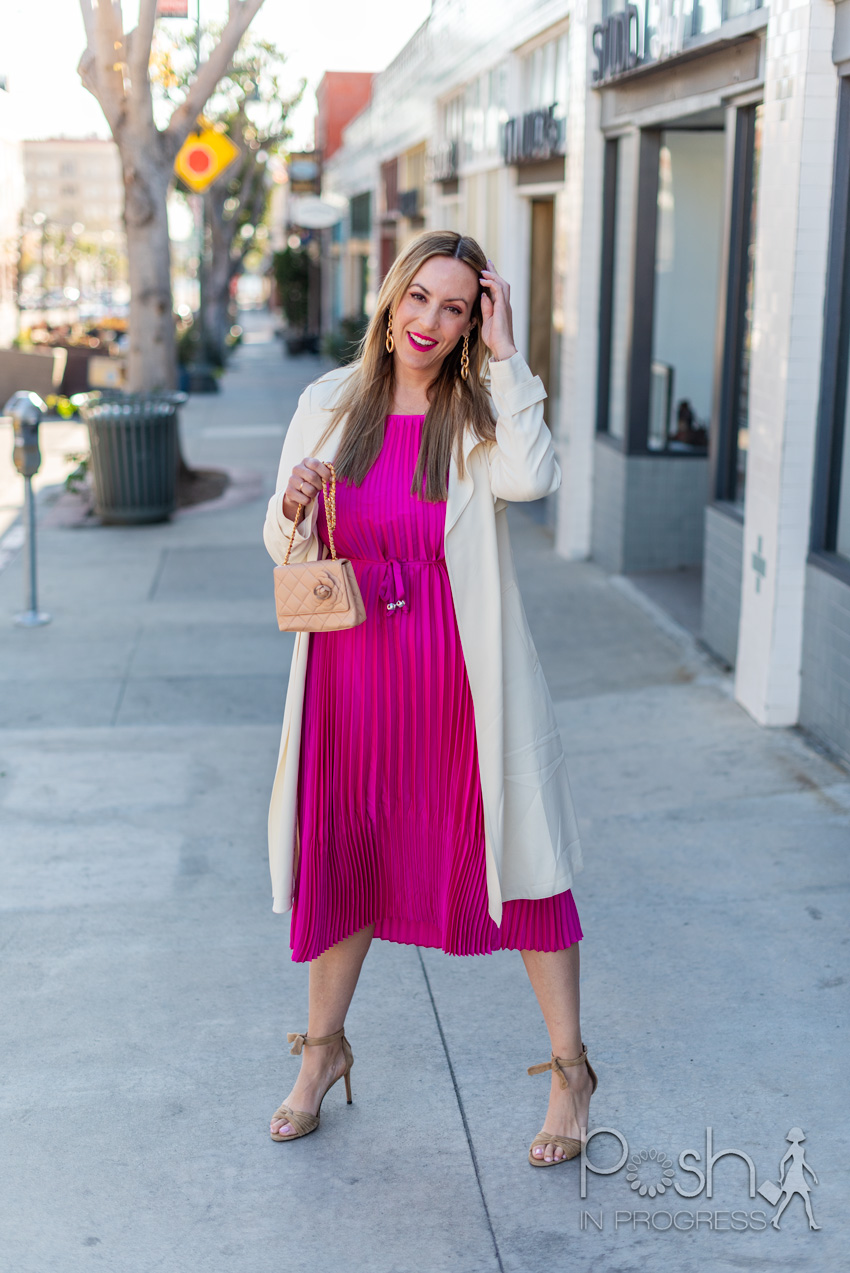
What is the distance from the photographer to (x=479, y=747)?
2.99m

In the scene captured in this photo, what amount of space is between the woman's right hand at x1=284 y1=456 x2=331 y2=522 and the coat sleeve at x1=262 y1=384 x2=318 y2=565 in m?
0.07

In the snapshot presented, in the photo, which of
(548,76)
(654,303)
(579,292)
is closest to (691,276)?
(654,303)

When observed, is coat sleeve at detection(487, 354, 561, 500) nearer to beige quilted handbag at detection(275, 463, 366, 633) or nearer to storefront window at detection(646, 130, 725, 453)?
beige quilted handbag at detection(275, 463, 366, 633)

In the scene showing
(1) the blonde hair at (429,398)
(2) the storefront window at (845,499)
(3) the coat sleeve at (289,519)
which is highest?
(1) the blonde hair at (429,398)

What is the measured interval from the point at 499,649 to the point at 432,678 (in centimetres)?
17

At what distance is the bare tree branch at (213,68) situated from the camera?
11.3 meters

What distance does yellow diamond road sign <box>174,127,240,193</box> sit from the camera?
15.1 metres

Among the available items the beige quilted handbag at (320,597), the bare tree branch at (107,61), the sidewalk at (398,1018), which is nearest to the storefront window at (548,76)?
the bare tree branch at (107,61)

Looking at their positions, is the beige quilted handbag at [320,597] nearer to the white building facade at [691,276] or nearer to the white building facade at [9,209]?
the white building facade at [691,276]

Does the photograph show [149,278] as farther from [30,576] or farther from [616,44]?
[616,44]

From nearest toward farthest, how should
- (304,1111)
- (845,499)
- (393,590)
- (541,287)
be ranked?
(393,590) → (304,1111) → (845,499) → (541,287)

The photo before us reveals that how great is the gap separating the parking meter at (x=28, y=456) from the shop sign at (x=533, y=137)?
4578 mm

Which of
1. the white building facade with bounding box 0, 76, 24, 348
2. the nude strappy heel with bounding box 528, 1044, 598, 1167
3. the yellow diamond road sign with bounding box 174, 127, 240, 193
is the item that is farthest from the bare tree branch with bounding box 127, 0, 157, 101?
the white building facade with bounding box 0, 76, 24, 348

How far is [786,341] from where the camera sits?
19.1 ft
